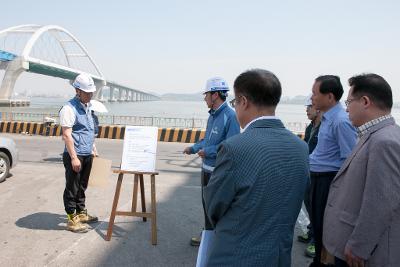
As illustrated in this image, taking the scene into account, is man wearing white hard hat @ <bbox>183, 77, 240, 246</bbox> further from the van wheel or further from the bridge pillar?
the bridge pillar

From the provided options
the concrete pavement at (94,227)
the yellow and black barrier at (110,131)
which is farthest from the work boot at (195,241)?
the yellow and black barrier at (110,131)

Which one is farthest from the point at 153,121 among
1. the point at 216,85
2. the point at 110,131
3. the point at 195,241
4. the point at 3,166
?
the point at 216,85

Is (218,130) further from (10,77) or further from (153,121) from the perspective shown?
(10,77)

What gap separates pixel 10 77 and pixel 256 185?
71838mm

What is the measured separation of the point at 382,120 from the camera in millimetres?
2309

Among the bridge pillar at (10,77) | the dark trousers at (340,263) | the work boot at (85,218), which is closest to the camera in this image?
the dark trousers at (340,263)

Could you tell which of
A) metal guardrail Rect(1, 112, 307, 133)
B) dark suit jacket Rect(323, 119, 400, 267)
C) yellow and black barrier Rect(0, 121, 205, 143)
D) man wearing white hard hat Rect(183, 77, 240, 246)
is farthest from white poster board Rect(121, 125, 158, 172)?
metal guardrail Rect(1, 112, 307, 133)

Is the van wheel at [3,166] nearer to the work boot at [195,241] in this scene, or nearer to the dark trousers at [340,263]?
the work boot at [195,241]

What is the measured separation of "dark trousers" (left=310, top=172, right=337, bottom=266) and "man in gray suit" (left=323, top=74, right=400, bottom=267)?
38.6 inches

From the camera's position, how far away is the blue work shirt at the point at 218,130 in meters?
4.16

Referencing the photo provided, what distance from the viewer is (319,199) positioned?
3.57 m

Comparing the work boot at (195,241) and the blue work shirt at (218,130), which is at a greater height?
the blue work shirt at (218,130)

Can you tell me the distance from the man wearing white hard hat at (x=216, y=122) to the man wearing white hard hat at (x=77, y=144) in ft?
5.37

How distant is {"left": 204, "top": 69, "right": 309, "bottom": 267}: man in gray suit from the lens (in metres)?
1.81
